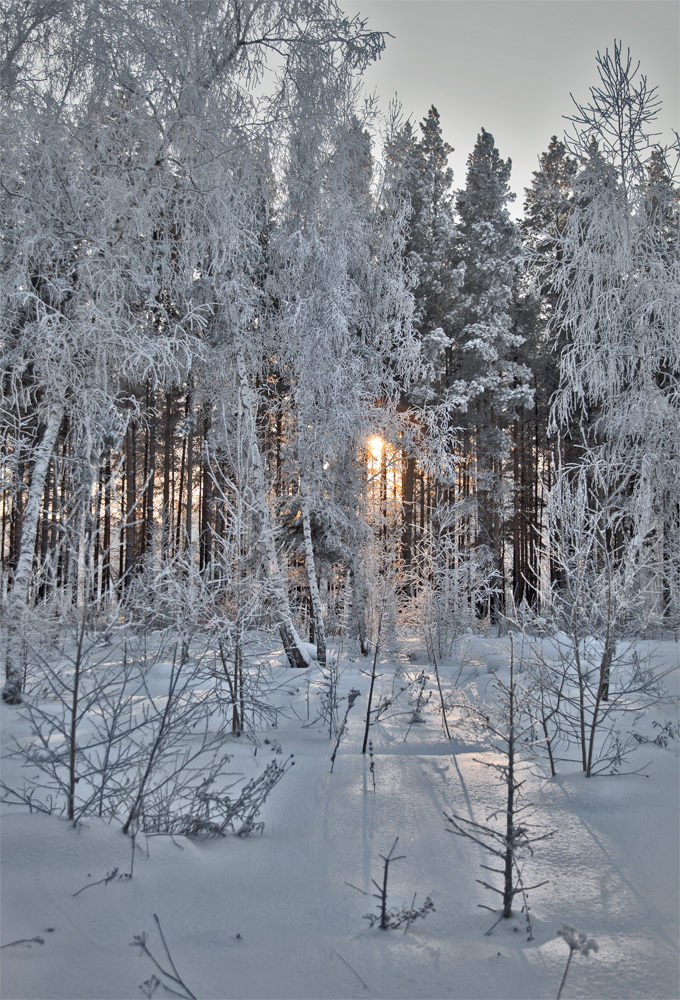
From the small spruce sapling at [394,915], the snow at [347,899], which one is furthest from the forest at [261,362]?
the small spruce sapling at [394,915]

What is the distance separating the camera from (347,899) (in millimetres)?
2904

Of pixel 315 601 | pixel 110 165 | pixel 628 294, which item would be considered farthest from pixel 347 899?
pixel 110 165

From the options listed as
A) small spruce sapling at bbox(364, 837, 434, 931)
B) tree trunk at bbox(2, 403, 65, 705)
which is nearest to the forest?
tree trunk at bbox(2, 403, 65, 705)

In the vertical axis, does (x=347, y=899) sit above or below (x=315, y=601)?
below

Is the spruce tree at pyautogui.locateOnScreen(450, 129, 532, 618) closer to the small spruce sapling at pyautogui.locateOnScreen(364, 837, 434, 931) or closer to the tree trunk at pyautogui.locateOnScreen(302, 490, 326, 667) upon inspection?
the tree trunk at pyautogui.locateOnScreen(302, 490, 326, 667)

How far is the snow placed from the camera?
7.37 feet

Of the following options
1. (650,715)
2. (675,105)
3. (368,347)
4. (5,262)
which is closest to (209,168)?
(5,262)

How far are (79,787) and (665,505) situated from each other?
6.96 meters

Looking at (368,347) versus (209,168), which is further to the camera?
(368,347)

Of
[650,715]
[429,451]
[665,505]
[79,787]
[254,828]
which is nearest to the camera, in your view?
[254,828]

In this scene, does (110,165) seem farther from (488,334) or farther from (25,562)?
(488,334)

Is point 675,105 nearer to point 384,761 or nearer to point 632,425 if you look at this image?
point 632,425

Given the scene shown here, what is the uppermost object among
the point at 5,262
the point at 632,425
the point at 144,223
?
the point at 144,223

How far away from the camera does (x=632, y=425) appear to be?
281 inches
